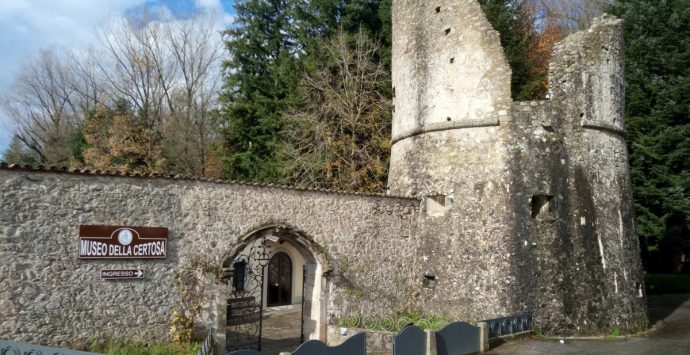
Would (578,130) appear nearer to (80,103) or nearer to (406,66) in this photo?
(406,66)

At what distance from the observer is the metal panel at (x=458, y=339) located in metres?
9.16

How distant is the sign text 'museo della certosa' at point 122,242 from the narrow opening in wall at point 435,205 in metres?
6.42

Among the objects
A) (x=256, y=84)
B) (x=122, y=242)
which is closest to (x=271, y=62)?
(x=256, y=84)

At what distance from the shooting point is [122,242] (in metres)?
9.19

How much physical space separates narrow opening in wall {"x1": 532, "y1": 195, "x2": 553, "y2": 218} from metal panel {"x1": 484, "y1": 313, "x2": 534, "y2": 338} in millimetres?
2356

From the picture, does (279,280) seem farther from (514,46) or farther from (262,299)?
(514,46)

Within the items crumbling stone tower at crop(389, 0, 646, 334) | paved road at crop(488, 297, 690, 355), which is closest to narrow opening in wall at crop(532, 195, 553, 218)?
crumbling stone tower at crop(389, 0, 646, 334)

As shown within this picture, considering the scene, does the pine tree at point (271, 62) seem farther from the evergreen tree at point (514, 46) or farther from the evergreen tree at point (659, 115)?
the evergreen tree at point (659, 115)

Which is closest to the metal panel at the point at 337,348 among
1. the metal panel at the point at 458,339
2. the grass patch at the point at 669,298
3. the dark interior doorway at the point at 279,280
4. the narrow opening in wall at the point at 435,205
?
the metal panel at the point at 458,339

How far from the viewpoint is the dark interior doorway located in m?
19.5

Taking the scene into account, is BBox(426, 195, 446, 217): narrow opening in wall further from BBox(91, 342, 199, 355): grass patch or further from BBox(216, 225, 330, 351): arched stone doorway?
BBox(91, 342, 199, 355): grass patch

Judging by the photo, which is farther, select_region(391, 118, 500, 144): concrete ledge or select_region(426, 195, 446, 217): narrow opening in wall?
select_region(426, 195, 446, 217): narrow opening in wall

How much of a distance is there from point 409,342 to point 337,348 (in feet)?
4.36

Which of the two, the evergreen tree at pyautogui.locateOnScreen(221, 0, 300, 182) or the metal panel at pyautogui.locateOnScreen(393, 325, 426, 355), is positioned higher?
the evergreen tree at pyautogui.locateOnScreen(221, 0, 300, 182)
